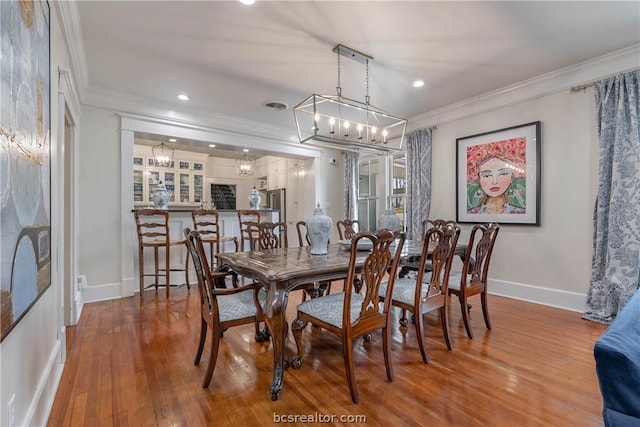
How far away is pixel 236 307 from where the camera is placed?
1988 millimetres

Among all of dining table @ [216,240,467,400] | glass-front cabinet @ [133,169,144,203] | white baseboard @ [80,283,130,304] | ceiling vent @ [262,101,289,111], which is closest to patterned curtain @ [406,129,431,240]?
ceiling vent @ [262,101,289,111]

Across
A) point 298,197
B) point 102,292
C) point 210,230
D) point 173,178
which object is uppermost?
point 173,178

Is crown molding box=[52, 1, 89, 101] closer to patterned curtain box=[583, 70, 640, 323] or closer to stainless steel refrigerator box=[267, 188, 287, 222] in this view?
stainless steel refrigerator box=[267, 188, 287, 222]

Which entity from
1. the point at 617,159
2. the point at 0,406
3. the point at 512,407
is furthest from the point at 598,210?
the point at 0,406

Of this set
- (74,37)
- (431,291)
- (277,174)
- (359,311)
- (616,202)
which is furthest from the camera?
(277,174)

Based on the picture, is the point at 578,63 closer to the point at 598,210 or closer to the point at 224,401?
the point at 598,210

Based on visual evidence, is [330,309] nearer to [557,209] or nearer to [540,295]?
[540,295]

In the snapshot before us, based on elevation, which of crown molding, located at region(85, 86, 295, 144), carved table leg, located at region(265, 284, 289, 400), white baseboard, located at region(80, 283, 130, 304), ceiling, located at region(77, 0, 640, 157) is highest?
ceiling, located at region(77, 0, 640, 157)

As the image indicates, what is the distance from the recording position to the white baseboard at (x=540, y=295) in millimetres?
3186

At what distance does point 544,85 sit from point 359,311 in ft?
11.2

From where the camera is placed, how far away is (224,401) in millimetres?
1697

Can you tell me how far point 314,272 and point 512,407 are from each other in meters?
1.31

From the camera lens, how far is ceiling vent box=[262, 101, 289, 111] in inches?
158

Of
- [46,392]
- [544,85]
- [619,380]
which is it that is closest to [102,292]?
[46,392]
